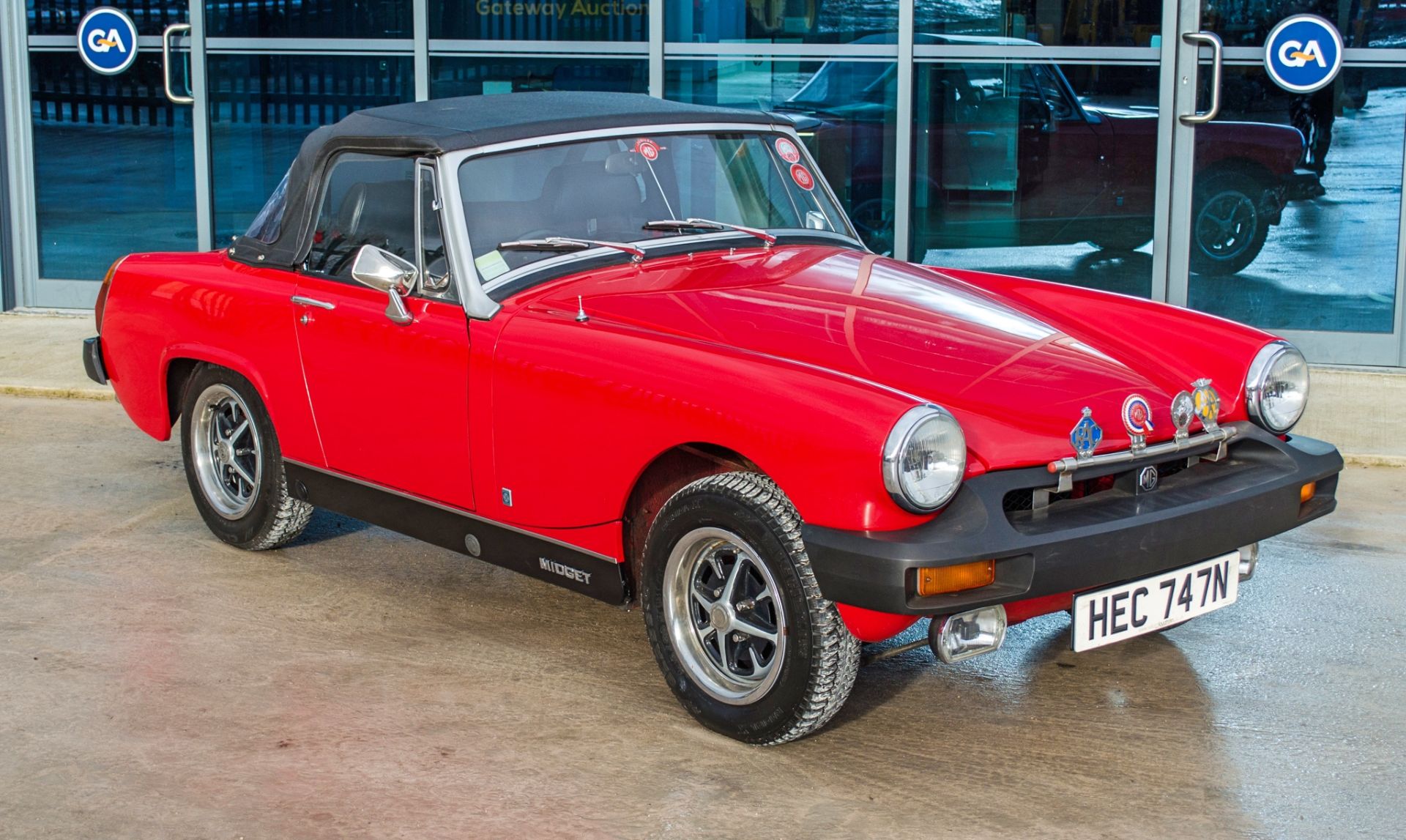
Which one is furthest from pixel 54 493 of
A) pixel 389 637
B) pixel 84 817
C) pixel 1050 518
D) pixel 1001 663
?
pixel 1050 518

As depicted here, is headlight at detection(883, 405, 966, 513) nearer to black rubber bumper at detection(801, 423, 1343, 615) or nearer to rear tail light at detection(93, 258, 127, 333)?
black rubber bumper at detection(801, 423, 1343, 615)

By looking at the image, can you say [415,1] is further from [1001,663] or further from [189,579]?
[1001,663]

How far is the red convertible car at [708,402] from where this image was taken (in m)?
3.65

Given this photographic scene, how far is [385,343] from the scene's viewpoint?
475cm

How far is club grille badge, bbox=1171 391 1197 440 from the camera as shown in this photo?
13.3 feet

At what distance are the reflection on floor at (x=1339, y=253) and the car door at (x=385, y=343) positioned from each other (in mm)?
5741

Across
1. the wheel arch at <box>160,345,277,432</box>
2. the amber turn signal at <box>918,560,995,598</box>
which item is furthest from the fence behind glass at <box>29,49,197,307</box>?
the amber turn signal at <box>918,560,995,598</box>

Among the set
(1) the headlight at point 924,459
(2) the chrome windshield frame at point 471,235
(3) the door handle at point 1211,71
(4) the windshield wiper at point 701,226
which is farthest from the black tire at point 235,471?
(3) the door handle at point 1211,71

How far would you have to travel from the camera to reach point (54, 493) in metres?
6.41

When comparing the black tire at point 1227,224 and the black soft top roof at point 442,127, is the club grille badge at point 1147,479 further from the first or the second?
the black tire at point 1227,224

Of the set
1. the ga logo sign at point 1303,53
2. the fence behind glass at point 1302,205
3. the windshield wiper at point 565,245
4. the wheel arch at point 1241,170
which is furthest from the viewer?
the wheel arch at point 1241,170

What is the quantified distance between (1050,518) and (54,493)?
4.43 m

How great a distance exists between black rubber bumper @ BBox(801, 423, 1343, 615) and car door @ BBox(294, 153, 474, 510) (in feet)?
4.77

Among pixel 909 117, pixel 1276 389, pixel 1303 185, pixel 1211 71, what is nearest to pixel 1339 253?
pixel 1303 185
